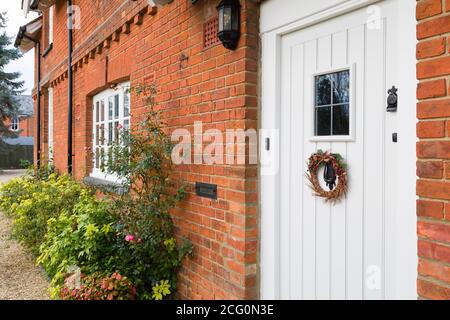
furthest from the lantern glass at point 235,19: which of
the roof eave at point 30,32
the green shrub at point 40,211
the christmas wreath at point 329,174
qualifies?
the roof eave at point 30,32

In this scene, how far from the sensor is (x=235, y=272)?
9.57 feet

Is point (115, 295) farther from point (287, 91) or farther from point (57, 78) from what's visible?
point (57, 78)

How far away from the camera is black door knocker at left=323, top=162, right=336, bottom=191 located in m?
2.40

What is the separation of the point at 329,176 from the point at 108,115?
4.67 metres

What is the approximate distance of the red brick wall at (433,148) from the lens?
175 cm

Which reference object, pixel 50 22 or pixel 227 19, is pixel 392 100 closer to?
pixel 227 19

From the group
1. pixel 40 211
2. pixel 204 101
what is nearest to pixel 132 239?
pixel 204 101

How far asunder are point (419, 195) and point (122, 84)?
4.53m

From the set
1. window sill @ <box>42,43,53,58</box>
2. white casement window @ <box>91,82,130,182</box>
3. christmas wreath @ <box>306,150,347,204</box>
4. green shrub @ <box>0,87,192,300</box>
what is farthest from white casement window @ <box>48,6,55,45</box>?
christmas wreath @ <box>306,150,347,204</box>

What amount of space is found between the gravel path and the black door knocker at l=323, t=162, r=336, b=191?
321cm

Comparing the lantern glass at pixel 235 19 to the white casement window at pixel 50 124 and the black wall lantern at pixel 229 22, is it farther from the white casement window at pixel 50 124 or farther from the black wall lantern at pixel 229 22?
the white casement window at pixel 50 124

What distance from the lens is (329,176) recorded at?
2422mm

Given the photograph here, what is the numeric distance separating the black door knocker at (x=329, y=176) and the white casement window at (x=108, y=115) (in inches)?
128

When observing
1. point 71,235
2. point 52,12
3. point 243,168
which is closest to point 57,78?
point 52,12
